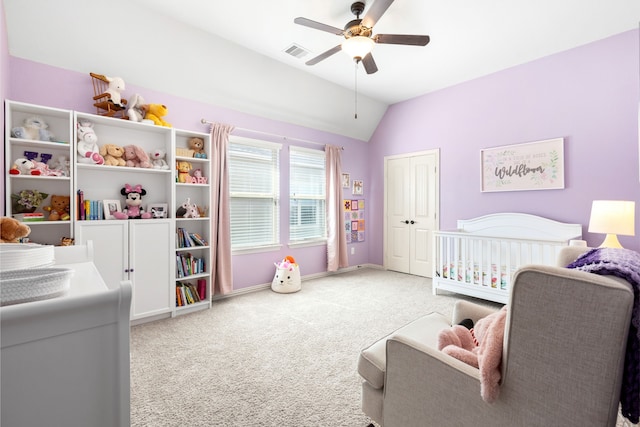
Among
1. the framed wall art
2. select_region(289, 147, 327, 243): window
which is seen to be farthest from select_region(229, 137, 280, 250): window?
Answer: the framed wall art

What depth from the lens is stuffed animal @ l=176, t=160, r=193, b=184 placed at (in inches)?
121

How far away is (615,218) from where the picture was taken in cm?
249

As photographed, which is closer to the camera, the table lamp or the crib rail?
the table lamp

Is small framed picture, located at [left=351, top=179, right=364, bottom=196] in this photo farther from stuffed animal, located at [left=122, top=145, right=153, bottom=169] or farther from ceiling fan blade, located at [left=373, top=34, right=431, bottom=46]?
stuffed animal, located at [left=122, top=145, right=153, bottom=169]

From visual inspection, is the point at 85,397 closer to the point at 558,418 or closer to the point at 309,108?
the point at 558,418

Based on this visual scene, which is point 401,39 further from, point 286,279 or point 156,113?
point 286,279

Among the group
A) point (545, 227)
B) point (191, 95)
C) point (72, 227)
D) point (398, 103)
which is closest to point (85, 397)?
point (72, 227)

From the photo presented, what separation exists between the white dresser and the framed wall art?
4.15 meters

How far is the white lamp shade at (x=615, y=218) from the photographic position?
2.46 m

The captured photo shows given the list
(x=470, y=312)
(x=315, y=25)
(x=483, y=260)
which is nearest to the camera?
(x=470, y=312)

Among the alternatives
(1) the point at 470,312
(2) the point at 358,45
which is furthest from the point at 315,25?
(1) the point at 470,312

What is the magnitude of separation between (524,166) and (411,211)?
1654 mm

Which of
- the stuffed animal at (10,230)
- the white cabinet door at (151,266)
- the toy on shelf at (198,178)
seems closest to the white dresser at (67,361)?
the stuffed animal at (10,230)

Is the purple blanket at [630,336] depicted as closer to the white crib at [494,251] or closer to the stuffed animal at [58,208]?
the white crib at [494,251]
